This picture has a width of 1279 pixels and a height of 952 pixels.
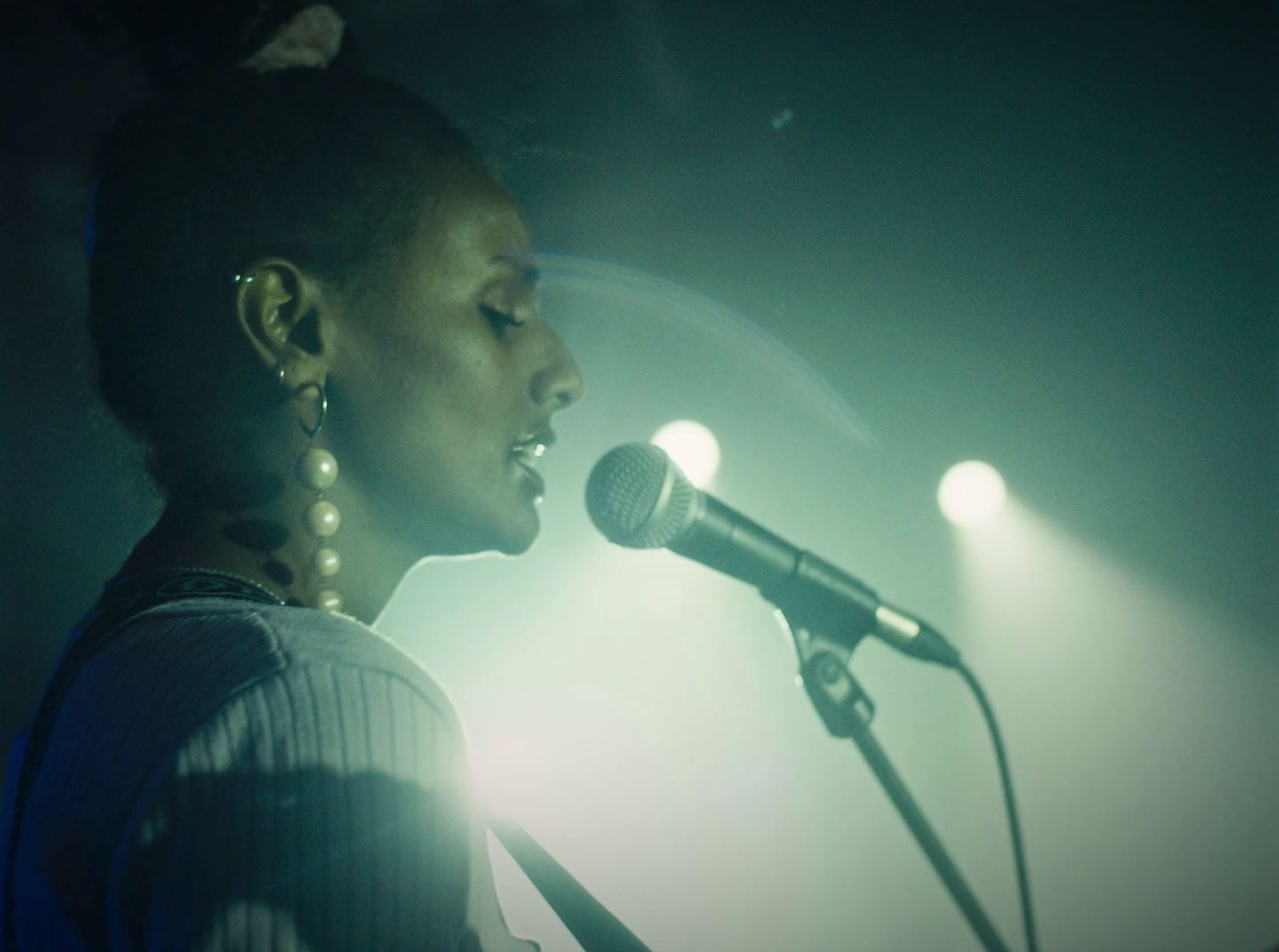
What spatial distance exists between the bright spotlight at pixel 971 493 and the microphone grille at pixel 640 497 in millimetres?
3335

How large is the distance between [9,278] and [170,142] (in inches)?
53.2

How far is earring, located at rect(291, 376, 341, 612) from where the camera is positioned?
962mm

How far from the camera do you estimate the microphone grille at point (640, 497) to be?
111 cm

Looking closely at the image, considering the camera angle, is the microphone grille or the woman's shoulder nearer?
the woman's shoulder

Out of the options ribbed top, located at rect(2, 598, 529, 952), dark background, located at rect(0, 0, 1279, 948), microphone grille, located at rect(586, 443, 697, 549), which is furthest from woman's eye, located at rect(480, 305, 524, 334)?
dark background, located at rect(0, 0, 1279, 948)

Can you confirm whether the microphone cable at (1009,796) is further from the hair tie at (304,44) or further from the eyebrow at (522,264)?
the hair tie at (304,44)

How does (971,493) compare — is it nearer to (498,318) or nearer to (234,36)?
(498,318)

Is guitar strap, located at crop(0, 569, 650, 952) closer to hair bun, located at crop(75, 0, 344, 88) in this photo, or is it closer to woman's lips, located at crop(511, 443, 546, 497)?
woman's lips, located at crop(511, 443, 546, 497)

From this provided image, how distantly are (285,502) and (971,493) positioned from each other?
383 centimetres

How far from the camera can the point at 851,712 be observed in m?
1.11

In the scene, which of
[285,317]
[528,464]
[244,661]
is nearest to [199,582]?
[244,661]

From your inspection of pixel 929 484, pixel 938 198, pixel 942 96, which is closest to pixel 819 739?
pixel 929 484

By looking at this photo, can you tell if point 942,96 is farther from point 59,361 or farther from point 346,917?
point 346,917

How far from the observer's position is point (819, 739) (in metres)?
4.12
